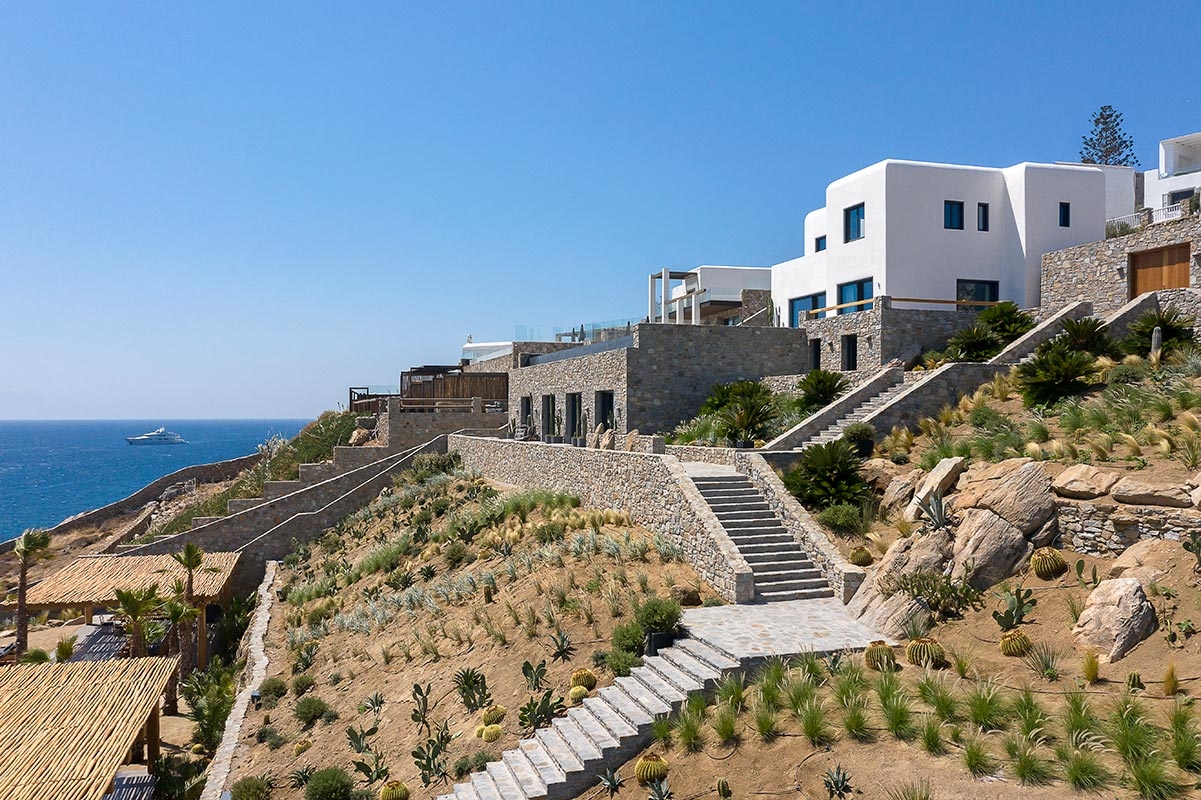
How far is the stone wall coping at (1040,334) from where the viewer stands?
22312mm

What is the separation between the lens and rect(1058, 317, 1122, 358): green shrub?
20.5m

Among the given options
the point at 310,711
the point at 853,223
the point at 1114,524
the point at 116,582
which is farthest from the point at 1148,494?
the point at 116,582

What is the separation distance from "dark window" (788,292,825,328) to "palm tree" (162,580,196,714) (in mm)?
24035

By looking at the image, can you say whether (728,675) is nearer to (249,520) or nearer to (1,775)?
(1,775)

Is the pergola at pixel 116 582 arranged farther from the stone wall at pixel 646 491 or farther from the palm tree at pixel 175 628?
the stone wall at pixel 646 491

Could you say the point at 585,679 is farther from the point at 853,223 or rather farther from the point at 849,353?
the point at 853,223

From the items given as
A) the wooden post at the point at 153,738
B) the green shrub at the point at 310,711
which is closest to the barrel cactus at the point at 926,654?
the green shrub at the point at 310,711

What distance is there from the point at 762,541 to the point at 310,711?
1009 centimetres

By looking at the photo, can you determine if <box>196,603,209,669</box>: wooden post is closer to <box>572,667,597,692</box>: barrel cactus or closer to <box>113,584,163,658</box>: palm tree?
<box>113,584,163,658</box>: palm tree

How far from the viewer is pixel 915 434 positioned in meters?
20.3

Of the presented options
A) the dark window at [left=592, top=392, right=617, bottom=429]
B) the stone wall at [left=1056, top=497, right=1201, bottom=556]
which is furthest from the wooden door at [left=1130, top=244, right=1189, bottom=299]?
the dark window at [left=592, top=392, right=617, bottom=429]

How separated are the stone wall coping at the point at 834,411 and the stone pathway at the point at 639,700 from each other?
305 inches

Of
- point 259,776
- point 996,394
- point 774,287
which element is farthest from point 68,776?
point 774,287

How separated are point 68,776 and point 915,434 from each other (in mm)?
19292
